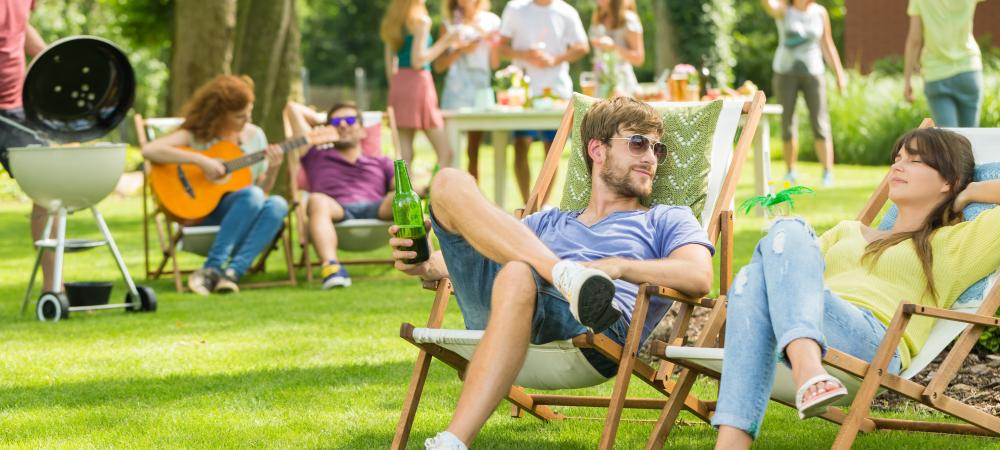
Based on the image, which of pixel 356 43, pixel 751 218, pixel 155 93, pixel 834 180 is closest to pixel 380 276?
pixel 751 218

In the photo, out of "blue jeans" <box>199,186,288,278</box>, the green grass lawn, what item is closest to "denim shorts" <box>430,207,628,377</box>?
the green grass lawn

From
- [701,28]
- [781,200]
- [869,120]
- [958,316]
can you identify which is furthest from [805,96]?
[701,28]

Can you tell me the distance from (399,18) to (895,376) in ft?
20.2

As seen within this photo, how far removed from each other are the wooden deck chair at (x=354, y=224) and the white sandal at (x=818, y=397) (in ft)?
14.9

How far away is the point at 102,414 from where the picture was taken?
4359 mm

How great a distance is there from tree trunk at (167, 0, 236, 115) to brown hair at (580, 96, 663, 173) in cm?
681

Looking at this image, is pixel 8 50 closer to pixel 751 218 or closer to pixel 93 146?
pixel 93 146

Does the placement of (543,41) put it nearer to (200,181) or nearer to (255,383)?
(200,181)

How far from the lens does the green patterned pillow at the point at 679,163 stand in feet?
14.2

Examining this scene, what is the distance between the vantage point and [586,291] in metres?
3.28

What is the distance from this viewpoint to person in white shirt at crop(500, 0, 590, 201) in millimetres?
9195

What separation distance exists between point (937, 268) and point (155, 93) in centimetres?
2853

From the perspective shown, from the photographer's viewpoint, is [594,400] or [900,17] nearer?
[594,400]

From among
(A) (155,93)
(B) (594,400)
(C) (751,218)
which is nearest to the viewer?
(B) (594,400)
